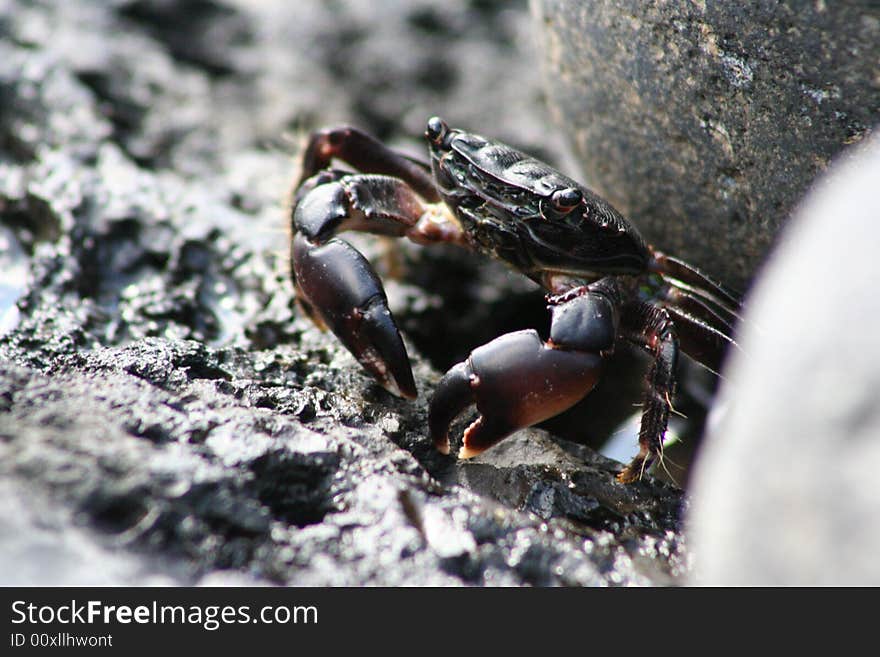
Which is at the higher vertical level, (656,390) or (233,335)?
(656,390)

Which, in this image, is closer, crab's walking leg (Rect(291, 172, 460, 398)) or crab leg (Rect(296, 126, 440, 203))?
crab's walking leg (Rect(291, 172, 460, 398))

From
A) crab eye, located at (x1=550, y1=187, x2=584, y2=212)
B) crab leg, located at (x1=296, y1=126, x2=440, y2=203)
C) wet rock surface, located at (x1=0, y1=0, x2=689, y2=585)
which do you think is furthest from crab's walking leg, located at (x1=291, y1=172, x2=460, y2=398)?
crab eye, located at (x1=550, y1=187, x2=584, y2=212)

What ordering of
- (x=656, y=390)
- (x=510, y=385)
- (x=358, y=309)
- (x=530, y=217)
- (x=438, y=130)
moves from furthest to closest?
(x=438, y=130) < (x=530, y=217) < (x=656, y=390) < (x=358, y=309) < (x=510, y=385)

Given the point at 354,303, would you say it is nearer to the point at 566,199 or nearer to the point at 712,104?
the point at 566,199

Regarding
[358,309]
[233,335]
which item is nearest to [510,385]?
[358,309]

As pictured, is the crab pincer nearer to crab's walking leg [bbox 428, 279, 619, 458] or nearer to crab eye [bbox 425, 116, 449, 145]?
crab's walking leg [bbox 428, 279, 619, 458]

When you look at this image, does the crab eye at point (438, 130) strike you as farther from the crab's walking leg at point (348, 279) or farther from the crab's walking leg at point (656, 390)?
the crab's walking leg at point (656, 390)
